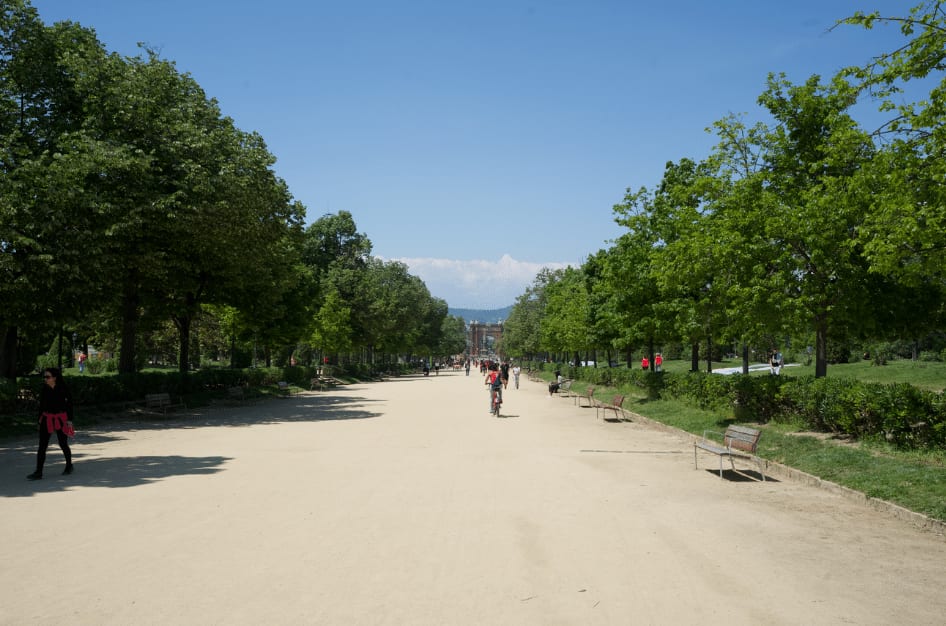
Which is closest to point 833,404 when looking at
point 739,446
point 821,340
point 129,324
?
point 739,446

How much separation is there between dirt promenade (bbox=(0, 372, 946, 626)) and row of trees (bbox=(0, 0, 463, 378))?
7596mm

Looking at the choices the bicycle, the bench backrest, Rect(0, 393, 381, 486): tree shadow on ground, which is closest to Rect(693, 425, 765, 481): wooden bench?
the bench backrest

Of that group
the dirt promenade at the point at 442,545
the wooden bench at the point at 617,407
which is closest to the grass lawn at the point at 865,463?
the dirt promenade at the point at 442,545

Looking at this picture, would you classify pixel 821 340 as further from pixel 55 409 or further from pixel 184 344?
pixel 184 344

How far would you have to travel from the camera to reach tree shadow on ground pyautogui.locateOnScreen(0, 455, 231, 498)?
940 cm

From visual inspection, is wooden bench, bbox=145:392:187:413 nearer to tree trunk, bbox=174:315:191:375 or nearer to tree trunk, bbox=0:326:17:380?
tree trunk, bbox=0:326:17:380

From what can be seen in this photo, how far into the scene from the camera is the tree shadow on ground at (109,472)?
9.40 meters

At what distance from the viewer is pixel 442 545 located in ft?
21.1

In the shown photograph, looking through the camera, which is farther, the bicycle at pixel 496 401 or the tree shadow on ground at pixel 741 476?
the bicycle at pixel 496 401

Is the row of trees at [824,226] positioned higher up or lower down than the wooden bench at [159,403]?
higher up

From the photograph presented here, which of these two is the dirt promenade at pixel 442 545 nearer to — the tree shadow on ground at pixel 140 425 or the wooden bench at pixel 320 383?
the tree shadow on ground at pixel 140 425

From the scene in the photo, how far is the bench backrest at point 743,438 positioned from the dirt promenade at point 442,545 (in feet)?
2.09

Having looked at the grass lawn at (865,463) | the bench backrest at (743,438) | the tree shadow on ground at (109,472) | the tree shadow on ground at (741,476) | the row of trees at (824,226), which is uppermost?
the row of trees at (824,226)

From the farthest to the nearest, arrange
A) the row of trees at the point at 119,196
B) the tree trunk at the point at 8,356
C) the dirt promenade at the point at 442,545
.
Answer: the tree trunk at the point at 8,356
the row of trees at the point at 119,196
the dirt promenade at the point at 442,545
